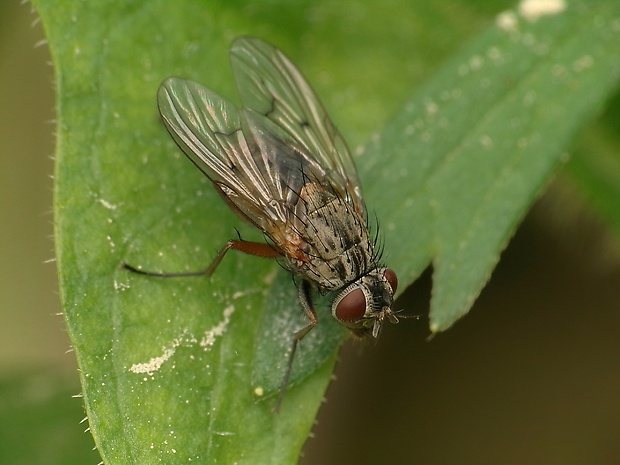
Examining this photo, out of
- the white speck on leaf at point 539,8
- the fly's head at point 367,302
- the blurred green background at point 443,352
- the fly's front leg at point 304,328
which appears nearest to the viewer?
the fly's front leg at point 304,328

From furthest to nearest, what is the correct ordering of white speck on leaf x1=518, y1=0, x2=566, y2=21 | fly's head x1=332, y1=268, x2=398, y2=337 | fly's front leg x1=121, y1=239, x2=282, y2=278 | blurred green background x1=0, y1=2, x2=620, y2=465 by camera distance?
blurred green background x1=0, y1=2, x2=620, y2=465 → white speck on leaf x1=518, y1=0, x2=566, y2=21 → fly's front leg x1=121, y1=239, x2=282, y2=278 → fly's head x1=332, y1=268, x2=398, y2=337

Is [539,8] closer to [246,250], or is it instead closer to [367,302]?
[367,302]

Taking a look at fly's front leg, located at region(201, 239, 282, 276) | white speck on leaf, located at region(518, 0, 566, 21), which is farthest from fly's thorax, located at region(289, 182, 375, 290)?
white speck on leaf, located at region(518, 0, 566, 21)

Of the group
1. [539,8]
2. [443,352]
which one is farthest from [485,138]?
[443,352]

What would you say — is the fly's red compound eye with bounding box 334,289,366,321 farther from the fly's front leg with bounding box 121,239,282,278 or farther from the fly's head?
the fly's front leg with bounding box 121,239,282,278

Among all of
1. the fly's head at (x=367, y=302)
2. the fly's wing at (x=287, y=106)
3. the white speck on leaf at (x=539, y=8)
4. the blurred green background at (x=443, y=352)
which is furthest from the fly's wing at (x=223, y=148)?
the white speck on leaf at (x=539, y=8)

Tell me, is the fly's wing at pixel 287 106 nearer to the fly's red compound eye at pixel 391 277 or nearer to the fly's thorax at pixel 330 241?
the fly's thorax at pixel 330 241
